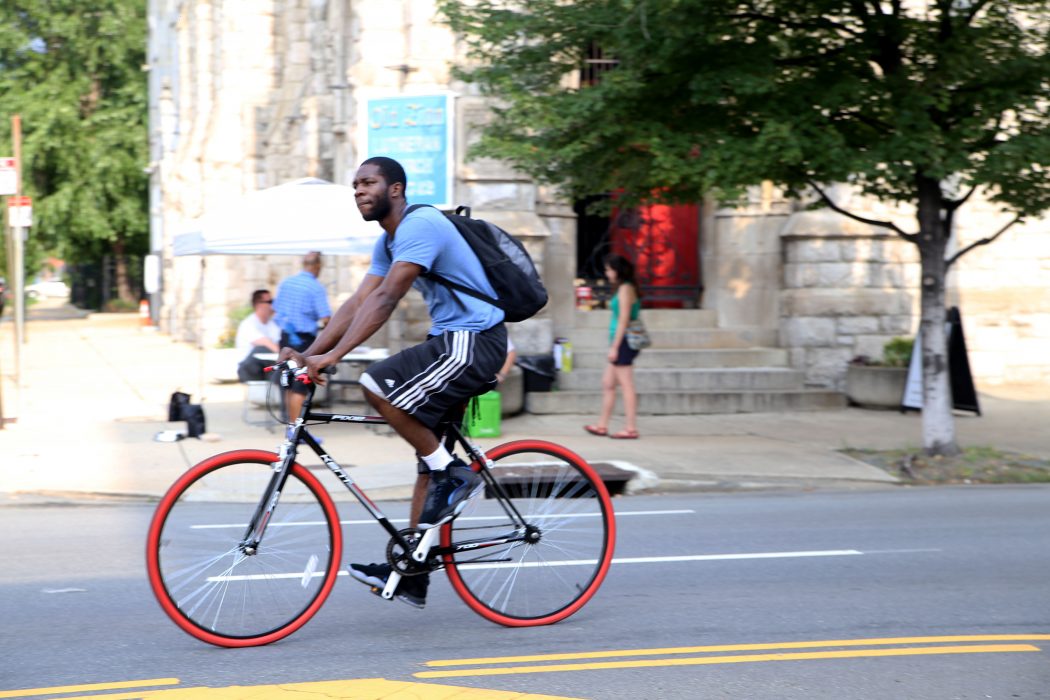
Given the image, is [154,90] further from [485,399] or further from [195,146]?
[485,399]

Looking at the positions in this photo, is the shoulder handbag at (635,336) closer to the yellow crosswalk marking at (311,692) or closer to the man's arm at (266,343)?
the man's arm at (266,343)

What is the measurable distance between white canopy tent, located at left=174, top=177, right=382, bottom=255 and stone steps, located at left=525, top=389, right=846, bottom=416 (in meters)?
2.88

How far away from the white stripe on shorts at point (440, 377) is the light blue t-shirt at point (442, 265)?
0.07 metres

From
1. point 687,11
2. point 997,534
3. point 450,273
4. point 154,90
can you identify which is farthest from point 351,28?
point 154,90

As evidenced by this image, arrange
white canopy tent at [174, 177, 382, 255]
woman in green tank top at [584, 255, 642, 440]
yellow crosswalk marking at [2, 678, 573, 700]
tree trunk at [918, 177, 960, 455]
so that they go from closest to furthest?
yellow crosswalk marking at [2, 678, 573, 700] → tree trunk at [918, 177, 960, 455] → woman in green tank top at [584, 255, 642, 440] → white canopy tent at [174, 177, 382, 255]

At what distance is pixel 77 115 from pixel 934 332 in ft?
105

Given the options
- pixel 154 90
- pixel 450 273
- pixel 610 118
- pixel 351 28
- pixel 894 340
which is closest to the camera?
pixel 450 273

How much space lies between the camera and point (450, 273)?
17.2 feet

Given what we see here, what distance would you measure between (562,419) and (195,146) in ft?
58.2

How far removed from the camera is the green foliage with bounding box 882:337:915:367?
15.8 m

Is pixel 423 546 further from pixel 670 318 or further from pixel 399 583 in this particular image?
pixel 670 318

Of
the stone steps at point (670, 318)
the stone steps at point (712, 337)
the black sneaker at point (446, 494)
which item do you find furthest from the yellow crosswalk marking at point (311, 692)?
the stone steps at point (670, 318)

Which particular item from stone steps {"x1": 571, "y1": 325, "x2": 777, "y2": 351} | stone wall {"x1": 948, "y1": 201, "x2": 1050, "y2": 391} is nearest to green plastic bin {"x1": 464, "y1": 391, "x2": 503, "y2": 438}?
stone steps {"x1": 571, "y1": 325, "x2": 777, "y2": 351}

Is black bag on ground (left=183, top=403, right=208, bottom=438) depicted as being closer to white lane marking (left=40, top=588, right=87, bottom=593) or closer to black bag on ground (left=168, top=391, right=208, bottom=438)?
black bag on ground (left=168, top=391, right=208, bottom=438)
